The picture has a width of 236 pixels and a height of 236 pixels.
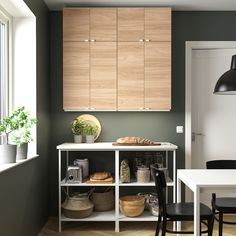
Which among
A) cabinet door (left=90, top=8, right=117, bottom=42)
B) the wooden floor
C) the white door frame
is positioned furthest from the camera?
the white door frame

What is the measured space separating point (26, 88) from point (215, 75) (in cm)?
235

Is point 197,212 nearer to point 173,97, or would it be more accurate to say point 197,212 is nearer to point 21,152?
point 21,152

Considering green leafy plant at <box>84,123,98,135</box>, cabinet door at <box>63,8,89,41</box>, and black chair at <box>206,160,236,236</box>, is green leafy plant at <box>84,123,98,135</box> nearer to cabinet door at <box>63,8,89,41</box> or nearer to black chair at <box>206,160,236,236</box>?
cabinet door at <box>63,8,89,41</box>

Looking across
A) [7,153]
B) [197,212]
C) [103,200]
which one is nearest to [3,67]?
[7,153]

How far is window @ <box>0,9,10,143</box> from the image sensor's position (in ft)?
11.2

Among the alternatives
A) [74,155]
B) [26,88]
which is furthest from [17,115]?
[74,155]

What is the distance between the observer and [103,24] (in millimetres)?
3896

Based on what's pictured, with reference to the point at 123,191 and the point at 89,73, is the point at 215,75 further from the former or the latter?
the point at 123,191

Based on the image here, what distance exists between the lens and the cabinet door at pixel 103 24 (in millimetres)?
3893

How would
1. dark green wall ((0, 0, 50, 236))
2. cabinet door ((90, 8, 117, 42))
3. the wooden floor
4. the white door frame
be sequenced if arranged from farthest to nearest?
the white door frame → cabinet door ((90, 8, 117, 42)) → the wooden floor → dark green wall ((0, 0, 50, 236))

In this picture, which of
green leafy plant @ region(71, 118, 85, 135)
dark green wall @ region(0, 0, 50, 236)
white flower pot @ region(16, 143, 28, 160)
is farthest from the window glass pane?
green leafy plant @ region(71, 118, 85, 135)

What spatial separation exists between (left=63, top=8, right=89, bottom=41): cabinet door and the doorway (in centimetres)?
138

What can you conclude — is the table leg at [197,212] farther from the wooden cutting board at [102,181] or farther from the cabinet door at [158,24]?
the cabinet door at [158,24]

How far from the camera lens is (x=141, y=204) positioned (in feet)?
12.3
